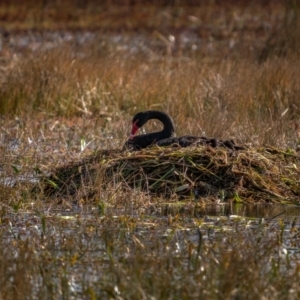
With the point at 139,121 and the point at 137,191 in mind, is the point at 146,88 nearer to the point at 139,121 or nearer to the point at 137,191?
the point at 139,121

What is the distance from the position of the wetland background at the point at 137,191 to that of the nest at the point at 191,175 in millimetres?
190

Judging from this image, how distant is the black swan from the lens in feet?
31.0

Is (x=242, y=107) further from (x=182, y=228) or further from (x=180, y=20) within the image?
(x=180, y=20)

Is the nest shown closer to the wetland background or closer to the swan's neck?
the wetland background

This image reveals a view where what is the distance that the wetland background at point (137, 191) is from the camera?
237 inches

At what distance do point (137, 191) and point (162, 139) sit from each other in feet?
5.03

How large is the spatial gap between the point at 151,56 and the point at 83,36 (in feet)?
20.0

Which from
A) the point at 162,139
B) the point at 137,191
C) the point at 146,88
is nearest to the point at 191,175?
the point at 137,191

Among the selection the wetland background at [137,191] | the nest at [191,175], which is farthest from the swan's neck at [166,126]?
the nest at [191,175]

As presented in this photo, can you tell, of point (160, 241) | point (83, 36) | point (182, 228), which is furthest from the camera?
point (83, 36)

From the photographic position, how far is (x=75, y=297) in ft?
19.4

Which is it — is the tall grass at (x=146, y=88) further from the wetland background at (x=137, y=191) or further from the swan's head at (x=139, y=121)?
the swan's head at (x=139, y=121)

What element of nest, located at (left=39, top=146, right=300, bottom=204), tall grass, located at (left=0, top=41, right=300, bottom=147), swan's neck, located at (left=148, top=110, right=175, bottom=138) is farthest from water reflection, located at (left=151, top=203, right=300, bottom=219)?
tall grass, located at (left=0, top=41, right=300, bottom=147)

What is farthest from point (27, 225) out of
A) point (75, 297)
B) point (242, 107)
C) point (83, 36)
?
point (83, 36)
